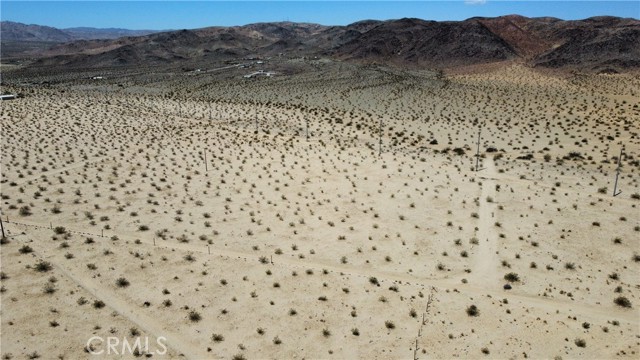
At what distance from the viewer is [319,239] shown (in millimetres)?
24359

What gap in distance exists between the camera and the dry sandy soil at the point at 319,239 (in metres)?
16.9

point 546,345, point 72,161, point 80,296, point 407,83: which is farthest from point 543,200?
point 407,83

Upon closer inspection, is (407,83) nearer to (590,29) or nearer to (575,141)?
(575,141)

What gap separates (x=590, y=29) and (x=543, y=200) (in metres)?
104

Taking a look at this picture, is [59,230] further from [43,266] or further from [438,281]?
[438,281]

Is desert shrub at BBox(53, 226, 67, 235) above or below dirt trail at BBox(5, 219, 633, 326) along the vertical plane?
above

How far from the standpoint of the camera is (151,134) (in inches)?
1810

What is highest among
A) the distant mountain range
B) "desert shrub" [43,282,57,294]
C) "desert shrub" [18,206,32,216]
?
the distant mountain range

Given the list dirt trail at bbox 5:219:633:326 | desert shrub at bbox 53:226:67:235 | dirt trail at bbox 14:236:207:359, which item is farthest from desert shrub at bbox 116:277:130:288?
desert shrub at bbox 53:226:67:235

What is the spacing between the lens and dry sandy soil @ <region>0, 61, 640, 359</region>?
1691cm

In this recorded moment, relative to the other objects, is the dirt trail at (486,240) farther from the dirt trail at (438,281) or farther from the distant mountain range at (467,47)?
the distant mountain range at (467,47)

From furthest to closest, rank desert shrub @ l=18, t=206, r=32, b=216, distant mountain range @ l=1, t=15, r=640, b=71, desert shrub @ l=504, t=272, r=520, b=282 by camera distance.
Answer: distant mountain range @ l=1, t=15, r=640, b=71 < desert shrub @ l=18, t=206, r=32, b=216 < desert shrub @ l=504, t=272, r=520, b=282

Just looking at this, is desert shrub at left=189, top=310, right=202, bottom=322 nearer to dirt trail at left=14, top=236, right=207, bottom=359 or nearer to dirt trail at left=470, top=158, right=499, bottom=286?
dirt trail at left=14, top=236, right=207, bottom=359

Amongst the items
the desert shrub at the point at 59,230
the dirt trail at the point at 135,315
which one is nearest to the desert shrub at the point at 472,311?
the dirt trail at the point at 135,315
